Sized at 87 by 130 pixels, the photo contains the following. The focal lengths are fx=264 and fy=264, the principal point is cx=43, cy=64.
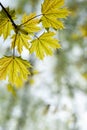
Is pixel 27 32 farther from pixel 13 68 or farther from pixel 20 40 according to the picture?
pixel 13 68

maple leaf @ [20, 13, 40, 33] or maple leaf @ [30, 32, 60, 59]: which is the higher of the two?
maple leaf @ [20, 13, 40, 33]

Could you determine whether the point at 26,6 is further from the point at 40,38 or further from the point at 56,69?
the point at 40,38

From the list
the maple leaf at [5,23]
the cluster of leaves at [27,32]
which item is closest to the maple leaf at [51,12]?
the cluster of leaves at [27,32]

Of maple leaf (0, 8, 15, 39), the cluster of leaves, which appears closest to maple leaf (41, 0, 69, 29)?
the cluster of leaves

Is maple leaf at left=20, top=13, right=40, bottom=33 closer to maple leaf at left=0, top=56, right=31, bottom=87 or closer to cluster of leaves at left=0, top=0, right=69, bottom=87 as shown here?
cluster of leaves at left=0, top=0, right=69, bottom=87

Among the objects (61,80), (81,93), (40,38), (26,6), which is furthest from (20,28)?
(81,93)

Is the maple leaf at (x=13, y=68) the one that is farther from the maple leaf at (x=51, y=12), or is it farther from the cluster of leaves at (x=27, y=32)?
the maple leaf at (x=51, y=12)
